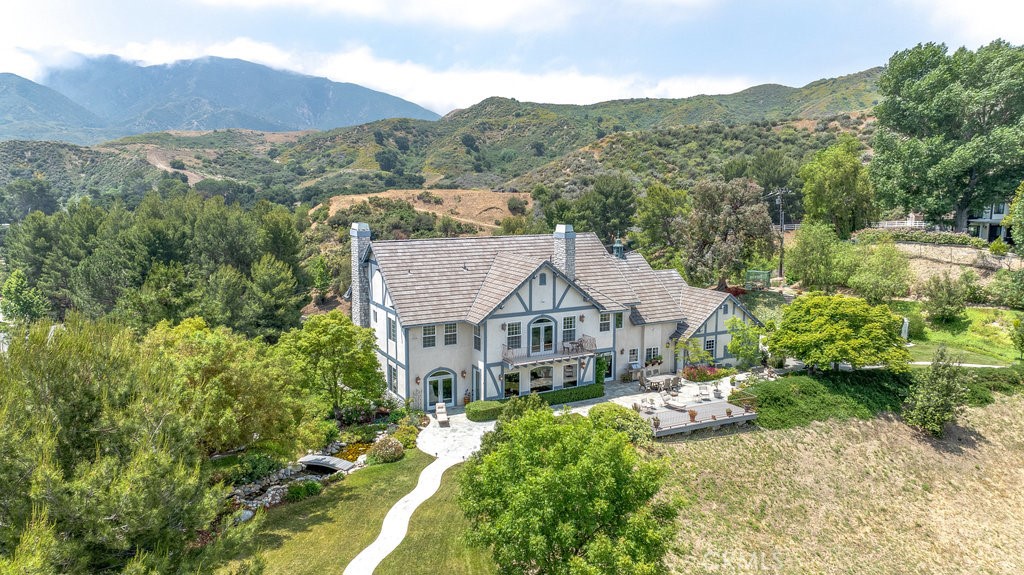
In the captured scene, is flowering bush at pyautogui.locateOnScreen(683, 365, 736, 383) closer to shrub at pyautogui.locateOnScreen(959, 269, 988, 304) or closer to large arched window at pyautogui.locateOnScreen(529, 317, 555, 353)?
large arched window at pyautogui.locateOnScreen(529, 317, 555, 353)

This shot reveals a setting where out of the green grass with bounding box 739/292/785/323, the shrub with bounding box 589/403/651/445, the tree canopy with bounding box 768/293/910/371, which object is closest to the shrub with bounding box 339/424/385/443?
the shrub with bounding box 589/403/651/445

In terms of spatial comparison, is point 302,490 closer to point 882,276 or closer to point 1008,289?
point 882,276

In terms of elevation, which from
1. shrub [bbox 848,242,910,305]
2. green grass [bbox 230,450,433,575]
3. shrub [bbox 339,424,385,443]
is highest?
shrub [bbox 848,242,910,305]

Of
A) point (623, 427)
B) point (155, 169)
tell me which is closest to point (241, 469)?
point (623, 427)

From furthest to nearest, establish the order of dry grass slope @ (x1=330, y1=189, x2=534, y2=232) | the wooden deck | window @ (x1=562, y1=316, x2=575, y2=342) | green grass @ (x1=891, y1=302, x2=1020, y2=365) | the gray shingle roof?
dry grass slope @ (x1=330, y1=189, x2=534, y2=232) < green grass @ (x1=891, y1=302, x2=1020, y2=365) < window @ (x1=562, y1=316, x2=575, y2=342) < the gray shingle roof < the wooden deck

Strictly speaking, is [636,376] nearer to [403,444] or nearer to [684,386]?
[684,386]

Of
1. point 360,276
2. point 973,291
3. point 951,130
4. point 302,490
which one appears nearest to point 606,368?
point 360,276
